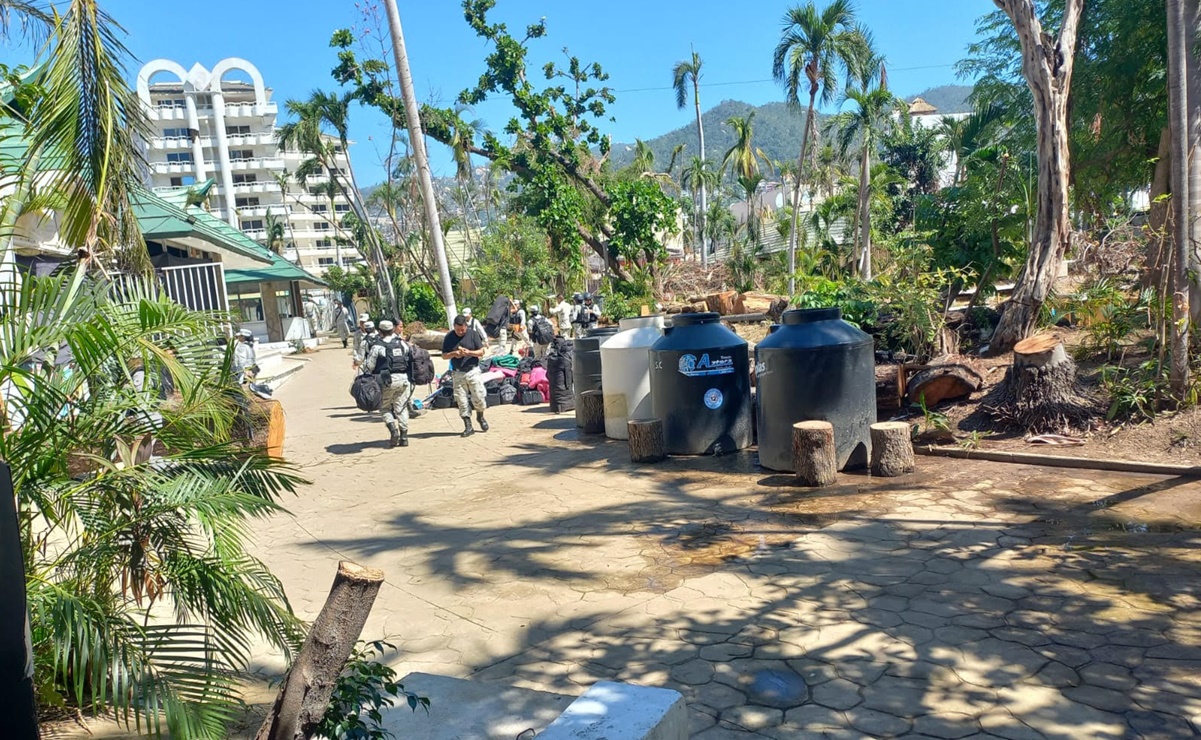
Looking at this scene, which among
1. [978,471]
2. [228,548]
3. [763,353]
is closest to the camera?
[228,548]

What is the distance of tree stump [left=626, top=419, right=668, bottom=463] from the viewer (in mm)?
9156

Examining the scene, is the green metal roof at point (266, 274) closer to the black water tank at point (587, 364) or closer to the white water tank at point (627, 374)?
the black water tank at point (587, 364)

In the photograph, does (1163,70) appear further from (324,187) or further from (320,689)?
(324,187)

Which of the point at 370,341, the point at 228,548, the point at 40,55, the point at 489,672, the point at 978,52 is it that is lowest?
the point at 489,672

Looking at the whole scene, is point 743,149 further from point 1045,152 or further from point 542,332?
point 1045,152

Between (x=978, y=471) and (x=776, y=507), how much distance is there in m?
2.08

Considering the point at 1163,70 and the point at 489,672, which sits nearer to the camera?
the point at 489,672

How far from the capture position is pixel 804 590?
526 centimetres

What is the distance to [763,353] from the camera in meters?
8.34

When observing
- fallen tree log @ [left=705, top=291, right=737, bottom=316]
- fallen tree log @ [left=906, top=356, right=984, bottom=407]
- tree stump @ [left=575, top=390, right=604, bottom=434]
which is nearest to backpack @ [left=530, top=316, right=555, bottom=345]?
fallen tree log @ [left=705, top=291, right=737, bottom=316]

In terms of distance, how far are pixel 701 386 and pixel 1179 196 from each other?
4699mm

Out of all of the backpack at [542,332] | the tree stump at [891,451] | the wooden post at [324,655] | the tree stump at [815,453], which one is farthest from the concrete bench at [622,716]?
the backpack at [542,332]

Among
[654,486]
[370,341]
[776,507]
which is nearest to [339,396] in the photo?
[370,341]

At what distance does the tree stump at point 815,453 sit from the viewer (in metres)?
7.62
